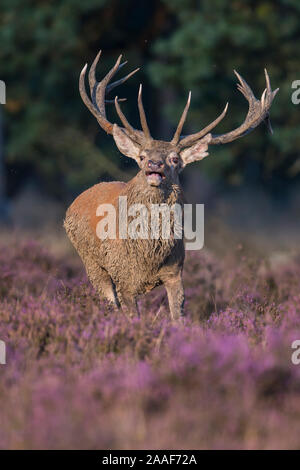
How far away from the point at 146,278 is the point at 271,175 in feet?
49.4

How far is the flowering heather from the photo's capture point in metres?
4.34

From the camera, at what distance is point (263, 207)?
22.8 metres

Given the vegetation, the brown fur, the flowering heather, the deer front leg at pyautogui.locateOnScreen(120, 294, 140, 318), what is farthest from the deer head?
the vegetation

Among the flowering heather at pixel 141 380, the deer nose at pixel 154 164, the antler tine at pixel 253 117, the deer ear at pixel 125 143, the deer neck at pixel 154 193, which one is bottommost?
the flowering heather at pixel 141 380

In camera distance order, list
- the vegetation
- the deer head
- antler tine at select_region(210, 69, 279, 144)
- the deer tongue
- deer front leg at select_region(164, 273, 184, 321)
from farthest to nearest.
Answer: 1. the vegetation
2. antler tine at select_region(210, 69, 279, 144)
3. deer front leg at select_region(164, 273, 184, 321)
4. the deer head
5. the deer tongue

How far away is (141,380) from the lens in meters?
4.83

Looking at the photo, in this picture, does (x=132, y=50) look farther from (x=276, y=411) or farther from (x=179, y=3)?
(x=276, y=411)

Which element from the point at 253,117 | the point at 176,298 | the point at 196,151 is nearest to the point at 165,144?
the point at 196,151

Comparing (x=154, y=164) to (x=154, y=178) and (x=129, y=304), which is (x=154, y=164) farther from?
(x=129, y=304)

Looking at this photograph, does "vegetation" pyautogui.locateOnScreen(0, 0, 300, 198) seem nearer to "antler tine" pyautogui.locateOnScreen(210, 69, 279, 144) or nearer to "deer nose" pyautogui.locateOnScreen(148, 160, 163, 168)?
"antler tine" pyautogui.locateOnScreen(210, 69, 279, 144)

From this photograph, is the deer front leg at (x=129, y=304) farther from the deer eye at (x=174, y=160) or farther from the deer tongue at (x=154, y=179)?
the deer eye at (x=174, y=160)

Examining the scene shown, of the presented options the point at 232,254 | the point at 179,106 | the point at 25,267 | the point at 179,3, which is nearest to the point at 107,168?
the point at 179,106

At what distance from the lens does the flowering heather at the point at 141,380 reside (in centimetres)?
434

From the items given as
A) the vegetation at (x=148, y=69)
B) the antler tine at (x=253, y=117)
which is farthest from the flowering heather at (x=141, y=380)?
the vegetation at (x=148, y=69)
